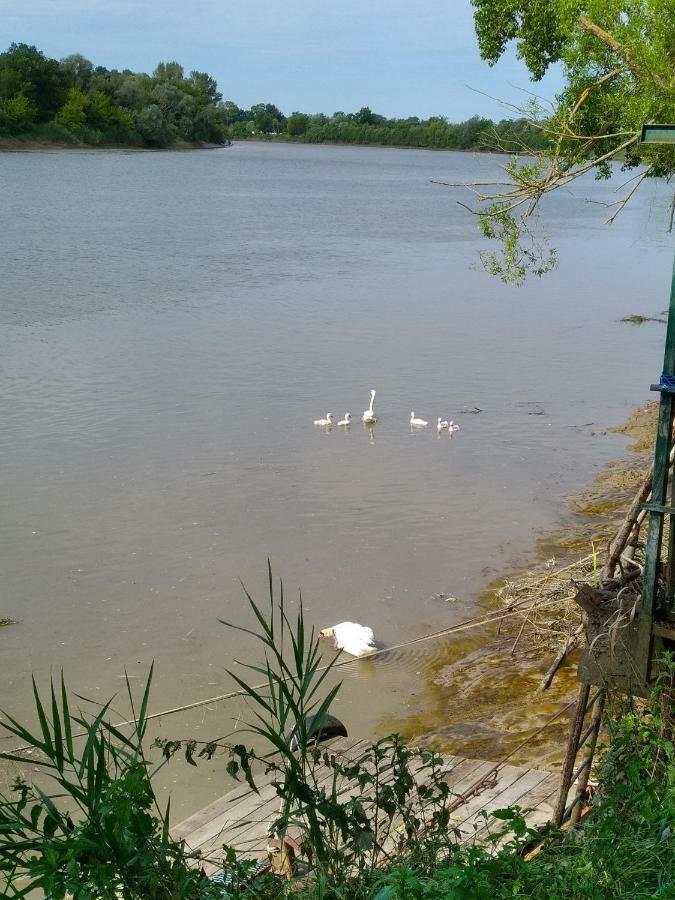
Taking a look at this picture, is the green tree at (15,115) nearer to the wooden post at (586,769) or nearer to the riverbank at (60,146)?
the riverbank at (60,146)

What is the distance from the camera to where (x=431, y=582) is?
944 cm

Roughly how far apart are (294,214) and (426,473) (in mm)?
32364

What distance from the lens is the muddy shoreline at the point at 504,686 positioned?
6.39 metres

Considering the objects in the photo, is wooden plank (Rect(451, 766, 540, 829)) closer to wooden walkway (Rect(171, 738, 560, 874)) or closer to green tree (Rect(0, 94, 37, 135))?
wooden walkway (Rect(171, 738, 560, 874))

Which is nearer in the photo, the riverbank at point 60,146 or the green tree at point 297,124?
the riverbank at point 60,146

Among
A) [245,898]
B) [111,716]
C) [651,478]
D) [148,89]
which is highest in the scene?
[148,89]

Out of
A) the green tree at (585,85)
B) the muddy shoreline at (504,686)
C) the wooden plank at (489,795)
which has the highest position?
the green tree at (585,85)

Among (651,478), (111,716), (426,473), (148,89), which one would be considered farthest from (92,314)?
(148,89)

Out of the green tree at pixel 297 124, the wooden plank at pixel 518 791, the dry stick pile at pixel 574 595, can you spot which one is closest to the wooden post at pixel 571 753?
the dry stick pile at pixel 574 595

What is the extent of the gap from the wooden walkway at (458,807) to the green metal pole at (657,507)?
113 centimetres

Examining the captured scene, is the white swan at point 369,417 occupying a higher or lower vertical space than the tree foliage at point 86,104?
lower

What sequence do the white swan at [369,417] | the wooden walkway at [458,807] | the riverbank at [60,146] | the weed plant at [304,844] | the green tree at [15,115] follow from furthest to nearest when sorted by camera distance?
the riverbank at [60,146]
the green tree at [15,115]
the white swan at [369,417]
the wooden walkway at [458,807]
the weed plant at [304,844]

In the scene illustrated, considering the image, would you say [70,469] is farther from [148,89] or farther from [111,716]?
[148,89]

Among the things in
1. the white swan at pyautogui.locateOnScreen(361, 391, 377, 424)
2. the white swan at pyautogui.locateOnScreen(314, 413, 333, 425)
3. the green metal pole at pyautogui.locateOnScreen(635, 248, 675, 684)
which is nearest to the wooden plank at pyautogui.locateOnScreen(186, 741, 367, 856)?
the green metal pole at pyautogui.locateOnScreen(635, 248, 675, 684)
